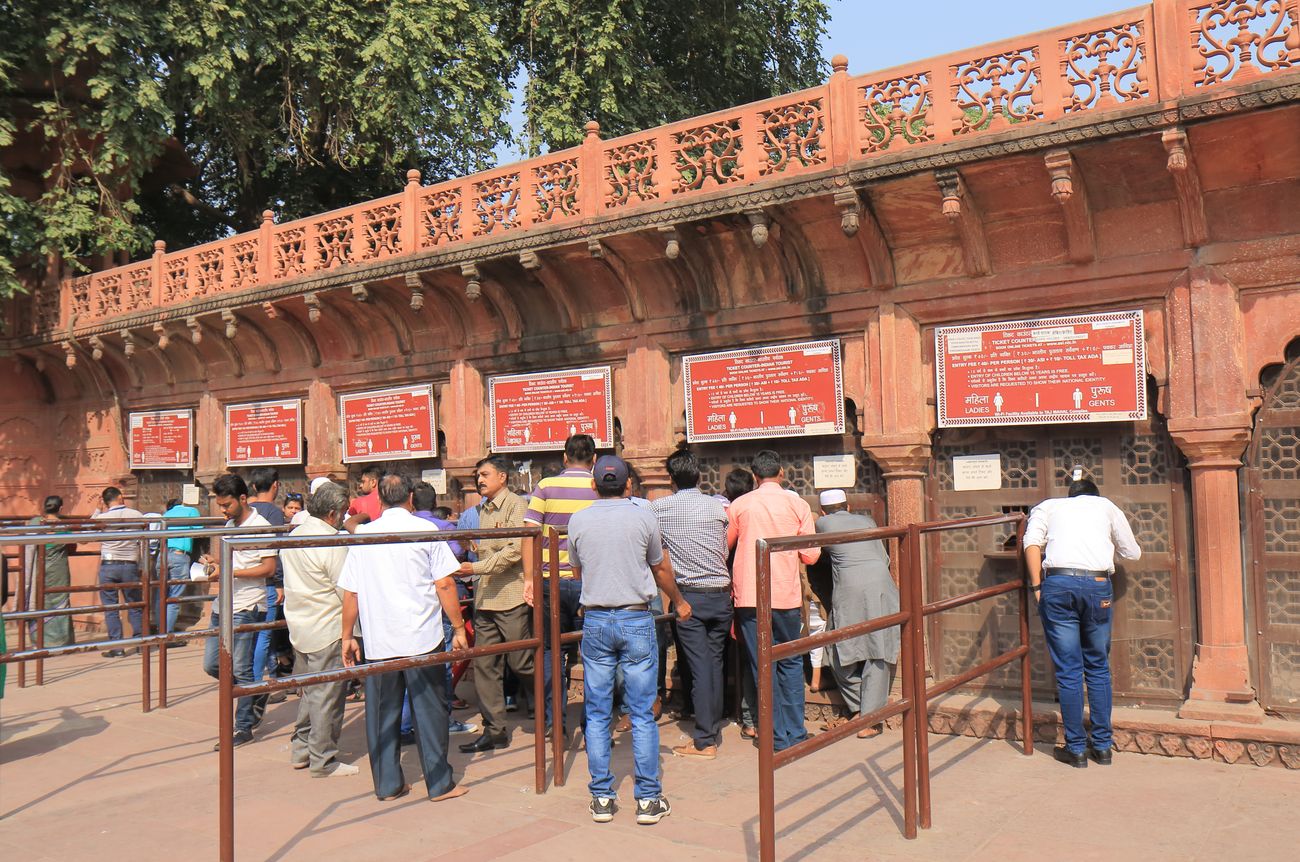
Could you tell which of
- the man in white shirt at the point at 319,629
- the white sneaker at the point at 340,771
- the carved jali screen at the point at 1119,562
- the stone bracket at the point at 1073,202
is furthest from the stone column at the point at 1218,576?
the man in white shirt at the point at 319,629

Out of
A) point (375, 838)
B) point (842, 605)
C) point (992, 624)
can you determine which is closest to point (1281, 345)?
point (992, 624)

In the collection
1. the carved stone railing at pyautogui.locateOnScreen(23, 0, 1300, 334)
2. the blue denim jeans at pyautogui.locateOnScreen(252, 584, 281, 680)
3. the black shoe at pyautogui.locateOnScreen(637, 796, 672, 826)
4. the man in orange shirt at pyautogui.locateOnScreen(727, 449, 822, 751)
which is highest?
the carved stone railing at pyautogui.locateOnScreen(23, 0, 1300, 334)

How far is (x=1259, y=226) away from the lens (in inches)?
252

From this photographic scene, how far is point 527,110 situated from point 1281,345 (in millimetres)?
13491

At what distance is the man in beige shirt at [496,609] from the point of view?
650 centimetres

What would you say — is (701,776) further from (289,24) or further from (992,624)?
(289,24)

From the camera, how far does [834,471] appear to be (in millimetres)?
8008

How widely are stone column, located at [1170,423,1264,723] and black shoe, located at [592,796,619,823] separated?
3.76 m

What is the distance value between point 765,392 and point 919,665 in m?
3.79

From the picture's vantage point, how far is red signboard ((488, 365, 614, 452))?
929 centimetres

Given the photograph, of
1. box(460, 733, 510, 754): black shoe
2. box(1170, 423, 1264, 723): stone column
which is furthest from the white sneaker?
box(1170, 423, 1264, 723): stone column

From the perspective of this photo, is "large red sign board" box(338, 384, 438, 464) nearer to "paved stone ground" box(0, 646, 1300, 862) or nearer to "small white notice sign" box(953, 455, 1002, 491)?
"paved stone ground" box(0, 646, 1300, 862)

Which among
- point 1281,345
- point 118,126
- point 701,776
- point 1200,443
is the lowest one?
point 701,776

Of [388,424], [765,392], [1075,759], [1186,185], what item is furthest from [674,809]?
[388,424]
